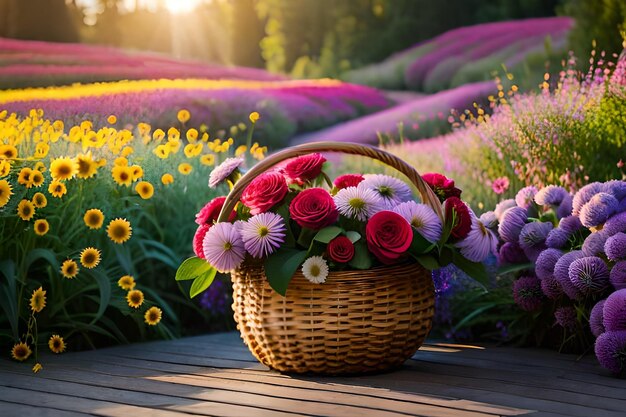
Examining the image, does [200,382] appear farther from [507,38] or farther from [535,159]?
[507,38]

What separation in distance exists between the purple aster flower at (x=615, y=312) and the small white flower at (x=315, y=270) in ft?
2.33

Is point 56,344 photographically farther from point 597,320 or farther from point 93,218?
point 597,320

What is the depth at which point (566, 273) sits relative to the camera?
2.32 m

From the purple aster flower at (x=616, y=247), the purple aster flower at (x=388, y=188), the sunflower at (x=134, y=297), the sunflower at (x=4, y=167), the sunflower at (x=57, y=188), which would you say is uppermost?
the purple aster flower at (x=388, y=188)

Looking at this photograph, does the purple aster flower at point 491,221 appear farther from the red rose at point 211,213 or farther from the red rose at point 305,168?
the red rose at point 211,213

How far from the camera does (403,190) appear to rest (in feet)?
7.27

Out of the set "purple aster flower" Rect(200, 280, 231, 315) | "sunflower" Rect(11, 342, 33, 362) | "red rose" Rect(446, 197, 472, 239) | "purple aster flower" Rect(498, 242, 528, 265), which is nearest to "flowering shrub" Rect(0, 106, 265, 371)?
"sunflower" Rect(11, 342, 33, 362)

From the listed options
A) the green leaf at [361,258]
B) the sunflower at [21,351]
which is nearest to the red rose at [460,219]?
the green leaf at [361,258]

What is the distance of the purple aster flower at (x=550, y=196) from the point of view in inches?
103

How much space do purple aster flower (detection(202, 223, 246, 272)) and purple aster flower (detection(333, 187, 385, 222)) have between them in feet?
0.87

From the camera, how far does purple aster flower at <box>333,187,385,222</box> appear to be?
2096mm

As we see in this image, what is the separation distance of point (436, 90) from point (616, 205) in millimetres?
2744

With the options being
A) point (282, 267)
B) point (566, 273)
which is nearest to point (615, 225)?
point (566, 273)

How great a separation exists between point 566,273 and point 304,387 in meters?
0.83
